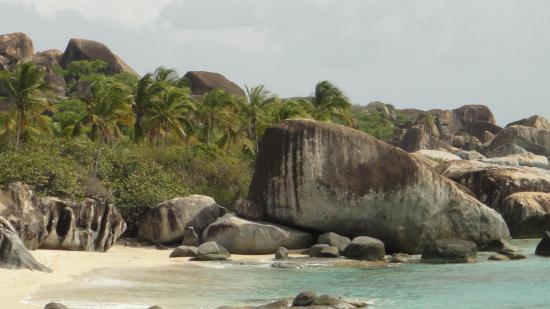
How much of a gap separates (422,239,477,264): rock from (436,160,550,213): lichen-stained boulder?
10961 millimetres

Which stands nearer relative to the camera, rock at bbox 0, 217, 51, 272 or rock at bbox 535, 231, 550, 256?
rock at bbox 0, 217, 51, 272

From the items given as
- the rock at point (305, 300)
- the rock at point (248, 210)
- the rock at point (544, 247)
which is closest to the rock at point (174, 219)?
the rock at point (248, 210)

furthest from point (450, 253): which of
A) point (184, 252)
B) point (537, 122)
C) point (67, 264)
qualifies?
point (537, 122)

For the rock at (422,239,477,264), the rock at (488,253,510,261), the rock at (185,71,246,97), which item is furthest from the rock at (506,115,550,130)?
the rock at (422,239,477,264)

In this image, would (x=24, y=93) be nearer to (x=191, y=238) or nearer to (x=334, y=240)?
(x=191, y=238)

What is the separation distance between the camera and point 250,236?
27.8m

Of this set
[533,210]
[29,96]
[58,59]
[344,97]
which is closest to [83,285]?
[29,96]

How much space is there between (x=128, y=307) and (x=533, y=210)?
24.4 metres

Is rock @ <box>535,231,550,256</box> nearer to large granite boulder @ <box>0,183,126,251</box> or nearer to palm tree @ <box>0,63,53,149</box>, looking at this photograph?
large granite boulder @ <box>0,183,126,251</box>

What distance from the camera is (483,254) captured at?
91.2 ft

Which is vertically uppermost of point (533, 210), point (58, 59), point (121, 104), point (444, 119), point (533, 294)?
point (58, 59)

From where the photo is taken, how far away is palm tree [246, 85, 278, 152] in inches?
1929

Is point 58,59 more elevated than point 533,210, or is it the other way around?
point 58,59

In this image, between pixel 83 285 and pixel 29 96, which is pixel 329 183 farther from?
pixel 29 96
